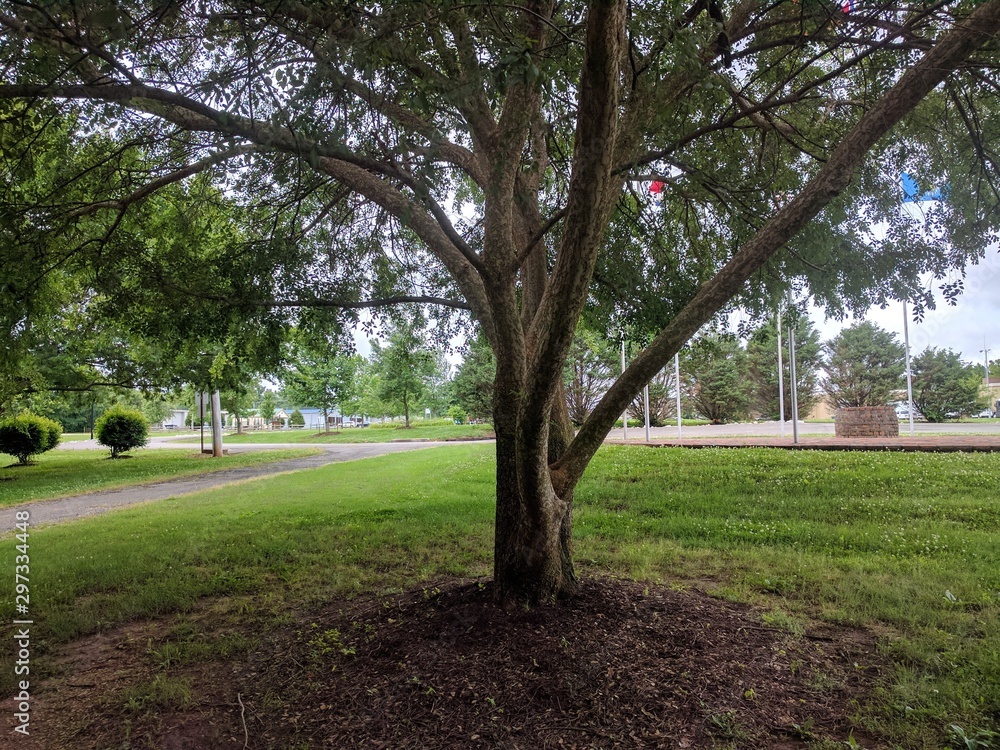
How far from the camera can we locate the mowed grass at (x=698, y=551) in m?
3.64

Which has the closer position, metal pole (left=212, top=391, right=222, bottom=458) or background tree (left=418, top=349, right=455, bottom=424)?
metal pole (left=212, top=391, right=222, bottom=458)

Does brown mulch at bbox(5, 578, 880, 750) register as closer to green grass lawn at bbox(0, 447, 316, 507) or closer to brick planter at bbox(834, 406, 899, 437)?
green grass lawn at bbox(0, 447, 316, 507)

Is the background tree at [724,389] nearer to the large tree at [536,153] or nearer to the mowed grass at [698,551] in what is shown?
the mowed grass at [698,551]

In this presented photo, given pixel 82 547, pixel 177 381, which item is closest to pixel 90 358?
pixel 177 381

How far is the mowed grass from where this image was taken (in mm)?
3639

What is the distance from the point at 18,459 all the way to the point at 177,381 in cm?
1318

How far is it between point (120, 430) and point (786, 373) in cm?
3703

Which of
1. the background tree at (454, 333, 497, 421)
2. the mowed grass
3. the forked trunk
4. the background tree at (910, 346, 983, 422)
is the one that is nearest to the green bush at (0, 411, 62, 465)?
the mowed grass

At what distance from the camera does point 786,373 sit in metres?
35.9

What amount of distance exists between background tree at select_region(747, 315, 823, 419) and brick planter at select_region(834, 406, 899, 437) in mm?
19557

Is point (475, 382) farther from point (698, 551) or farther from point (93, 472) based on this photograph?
point (698, 551)

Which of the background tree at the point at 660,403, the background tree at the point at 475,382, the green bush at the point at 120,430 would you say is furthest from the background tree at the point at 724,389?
the green bush at the point at 120,430

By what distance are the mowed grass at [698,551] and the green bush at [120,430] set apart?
13.5 metres

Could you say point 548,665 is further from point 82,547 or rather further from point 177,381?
point 177,381
